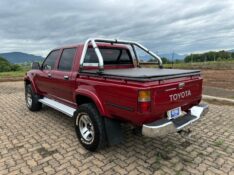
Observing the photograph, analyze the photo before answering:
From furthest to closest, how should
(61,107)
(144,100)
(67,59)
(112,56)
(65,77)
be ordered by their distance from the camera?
(61,107) → (112,56) → (67,59) → (65,77) → (144,100)

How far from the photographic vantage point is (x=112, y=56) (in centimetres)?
512

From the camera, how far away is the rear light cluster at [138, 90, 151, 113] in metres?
2.96

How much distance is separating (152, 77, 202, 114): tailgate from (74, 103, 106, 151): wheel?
108cm

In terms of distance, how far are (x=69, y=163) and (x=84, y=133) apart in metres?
0.70

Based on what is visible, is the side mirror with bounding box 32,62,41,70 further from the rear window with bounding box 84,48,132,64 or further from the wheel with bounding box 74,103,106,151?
the wheel with bounding box 74,103,106,151

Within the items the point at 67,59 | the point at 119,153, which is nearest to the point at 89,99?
the point at 119,153

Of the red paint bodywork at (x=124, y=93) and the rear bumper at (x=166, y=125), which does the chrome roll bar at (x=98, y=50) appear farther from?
the rear bumper at (x=166, y=125)

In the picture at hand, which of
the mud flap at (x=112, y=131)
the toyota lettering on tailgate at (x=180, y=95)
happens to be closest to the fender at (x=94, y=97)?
the mud flap at (x=112, y=131)

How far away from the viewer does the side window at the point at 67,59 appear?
15.8 ft

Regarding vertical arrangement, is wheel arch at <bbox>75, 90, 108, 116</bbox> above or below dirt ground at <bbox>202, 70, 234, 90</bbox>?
above

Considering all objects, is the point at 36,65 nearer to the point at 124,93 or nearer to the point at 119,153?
the point at 119,153

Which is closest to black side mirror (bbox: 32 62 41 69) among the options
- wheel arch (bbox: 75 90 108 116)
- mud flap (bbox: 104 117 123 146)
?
wheel arch (bbox: 75 90 108 116)

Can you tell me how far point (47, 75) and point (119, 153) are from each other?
2962 mm

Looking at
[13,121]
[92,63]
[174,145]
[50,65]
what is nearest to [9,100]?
[13,121]
